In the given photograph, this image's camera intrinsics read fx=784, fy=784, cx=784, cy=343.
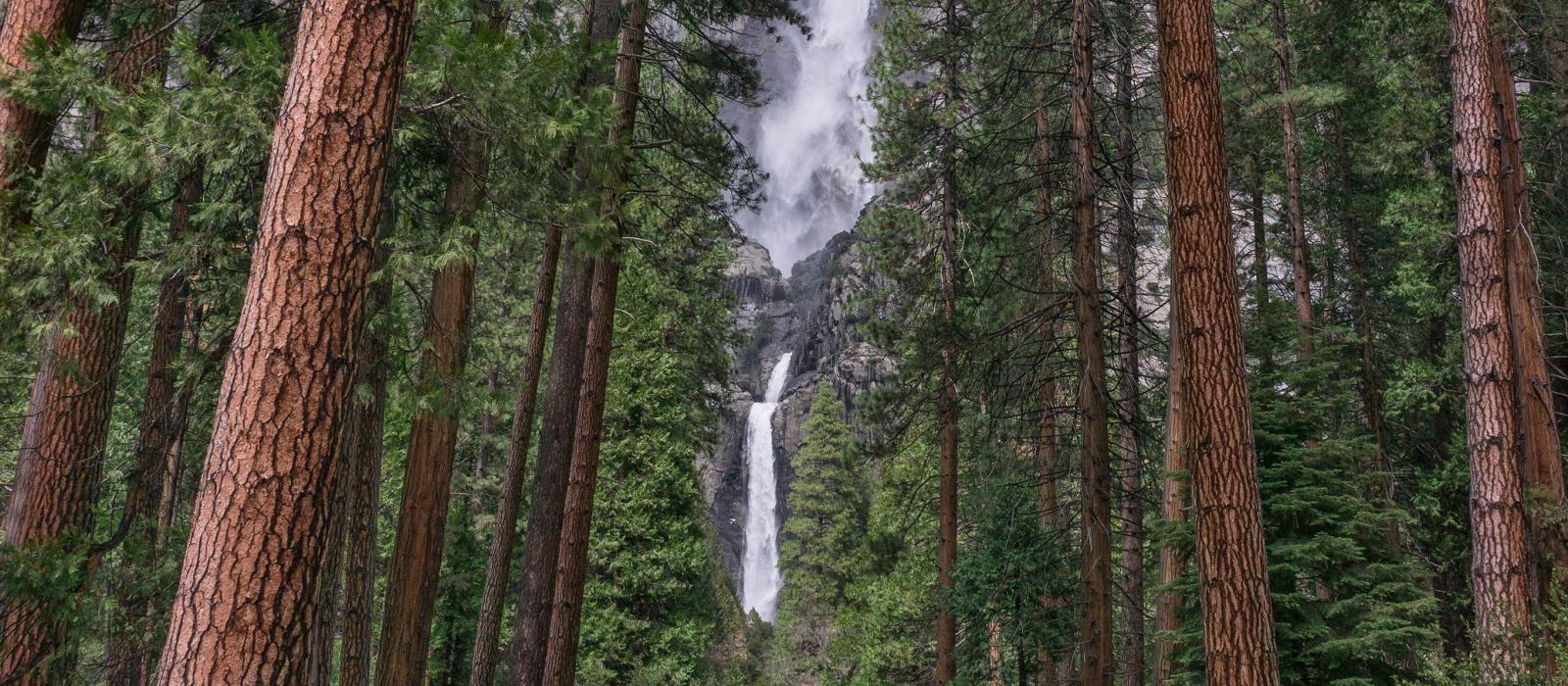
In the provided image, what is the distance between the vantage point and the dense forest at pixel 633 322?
2.78 metres

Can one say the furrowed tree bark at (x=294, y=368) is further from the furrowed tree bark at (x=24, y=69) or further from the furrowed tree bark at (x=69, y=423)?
the furrowed tree bark at (x=24, y=69)

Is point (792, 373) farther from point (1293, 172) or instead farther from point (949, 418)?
point (949, 418)

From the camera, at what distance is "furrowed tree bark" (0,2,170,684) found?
4578 millimetres

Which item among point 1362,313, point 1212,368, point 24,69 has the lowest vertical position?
point 1212,368

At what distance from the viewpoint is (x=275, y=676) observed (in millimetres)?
2404

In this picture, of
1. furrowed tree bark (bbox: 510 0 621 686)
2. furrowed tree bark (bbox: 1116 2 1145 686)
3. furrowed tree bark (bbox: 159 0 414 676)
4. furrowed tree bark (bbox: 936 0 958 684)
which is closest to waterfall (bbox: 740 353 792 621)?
furrowed tree bark (bbox: 936 0 958 684)

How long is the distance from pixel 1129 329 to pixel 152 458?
751cm

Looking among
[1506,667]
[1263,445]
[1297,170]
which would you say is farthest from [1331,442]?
[1297,170]

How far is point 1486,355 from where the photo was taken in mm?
6438

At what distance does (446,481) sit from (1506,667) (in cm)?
769

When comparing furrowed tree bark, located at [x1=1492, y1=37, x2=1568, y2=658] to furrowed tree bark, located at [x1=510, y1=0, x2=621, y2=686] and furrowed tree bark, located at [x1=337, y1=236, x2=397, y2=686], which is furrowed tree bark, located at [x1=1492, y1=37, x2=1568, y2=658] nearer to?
furrowed tree bark, located at [x1=510, y1=0, x2=621, y2=686]

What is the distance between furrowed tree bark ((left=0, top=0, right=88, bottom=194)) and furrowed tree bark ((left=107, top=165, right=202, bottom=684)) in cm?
79

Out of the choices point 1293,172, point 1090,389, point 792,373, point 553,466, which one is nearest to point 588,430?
point 553,466

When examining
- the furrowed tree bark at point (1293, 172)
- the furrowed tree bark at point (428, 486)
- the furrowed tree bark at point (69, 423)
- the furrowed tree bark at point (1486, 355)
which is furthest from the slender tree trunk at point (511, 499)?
the furrowed tree bark at point (1293, 172)
